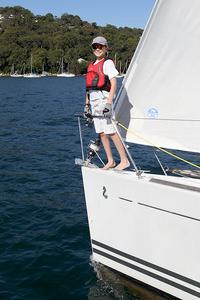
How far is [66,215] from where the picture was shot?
29.9 ft

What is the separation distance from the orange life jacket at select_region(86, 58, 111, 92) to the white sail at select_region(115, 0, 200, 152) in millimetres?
248

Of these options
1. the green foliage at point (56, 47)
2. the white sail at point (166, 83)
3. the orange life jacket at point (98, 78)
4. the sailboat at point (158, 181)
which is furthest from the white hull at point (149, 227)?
the green foliage at point (56, 47)

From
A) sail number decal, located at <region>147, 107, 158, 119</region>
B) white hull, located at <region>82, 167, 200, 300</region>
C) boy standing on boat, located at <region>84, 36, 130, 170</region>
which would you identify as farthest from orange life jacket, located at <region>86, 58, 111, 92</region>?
white hull, located at <region>82, 167, 200, 300</region>

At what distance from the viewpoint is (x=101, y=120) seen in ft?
20.0

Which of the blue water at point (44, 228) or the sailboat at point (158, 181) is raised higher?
the sailboat at point (158, 181)

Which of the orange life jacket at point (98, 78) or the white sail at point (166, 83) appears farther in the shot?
the orange life jacket at point (98, 78)

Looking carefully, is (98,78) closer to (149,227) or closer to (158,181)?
(158,181)

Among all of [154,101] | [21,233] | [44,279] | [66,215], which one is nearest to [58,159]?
[66,215]

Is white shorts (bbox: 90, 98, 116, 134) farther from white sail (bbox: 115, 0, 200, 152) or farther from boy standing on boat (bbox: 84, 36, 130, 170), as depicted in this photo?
white sail (bbox: 115, 0, 200, 152)

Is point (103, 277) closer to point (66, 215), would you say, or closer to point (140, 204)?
point (140, 204)

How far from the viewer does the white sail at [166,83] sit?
5176 millimetres

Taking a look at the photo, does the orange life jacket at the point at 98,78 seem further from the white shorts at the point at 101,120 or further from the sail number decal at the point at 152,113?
the sail number decal at the point at 152,113

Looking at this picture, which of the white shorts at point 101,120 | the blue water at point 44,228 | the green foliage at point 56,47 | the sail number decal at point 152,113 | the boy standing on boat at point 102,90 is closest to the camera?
the sail number decal at point 152,113

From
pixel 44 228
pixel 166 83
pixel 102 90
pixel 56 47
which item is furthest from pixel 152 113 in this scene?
pixel 56 47
